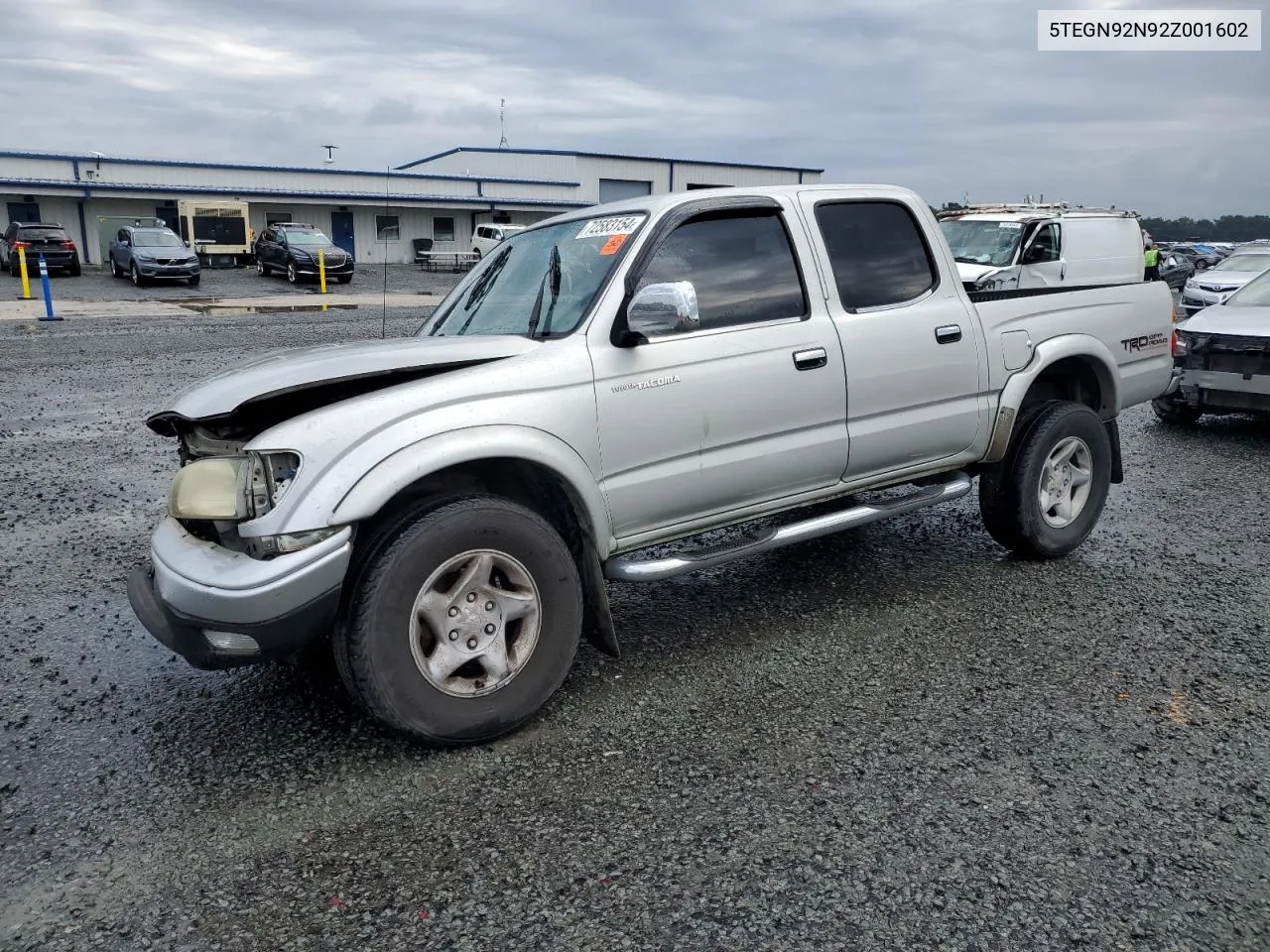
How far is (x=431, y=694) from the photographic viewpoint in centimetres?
345

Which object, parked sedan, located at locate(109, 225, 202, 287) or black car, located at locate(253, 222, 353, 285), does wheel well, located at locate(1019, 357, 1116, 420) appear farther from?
black car, located at locate(253, 222, 353, 285)

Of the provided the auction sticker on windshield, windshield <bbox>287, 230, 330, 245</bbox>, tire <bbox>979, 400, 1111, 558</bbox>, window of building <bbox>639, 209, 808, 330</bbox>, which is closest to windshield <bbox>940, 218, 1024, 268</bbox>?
tire <bbox>979, 400, 1111, 558</bbox>

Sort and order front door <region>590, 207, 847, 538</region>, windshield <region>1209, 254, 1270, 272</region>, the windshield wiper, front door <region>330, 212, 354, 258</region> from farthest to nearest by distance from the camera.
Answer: front door <region>330, 212, 354, 258</region> → windshield <region>1209, 254, 1270, 272</region> → the windshield wiper → front door <region>590, 207, 847, 538</region>

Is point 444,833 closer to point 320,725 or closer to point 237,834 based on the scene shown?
point 237,834

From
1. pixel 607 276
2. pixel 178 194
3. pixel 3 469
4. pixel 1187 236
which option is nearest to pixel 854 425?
pixel 607 276

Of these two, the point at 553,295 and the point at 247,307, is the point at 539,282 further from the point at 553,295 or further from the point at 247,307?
the point at 247,307

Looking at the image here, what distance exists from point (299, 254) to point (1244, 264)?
88.6 feet

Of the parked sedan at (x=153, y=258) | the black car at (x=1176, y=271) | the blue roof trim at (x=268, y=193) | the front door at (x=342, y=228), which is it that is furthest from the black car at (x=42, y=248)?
the black car at (x=1176, y=271)

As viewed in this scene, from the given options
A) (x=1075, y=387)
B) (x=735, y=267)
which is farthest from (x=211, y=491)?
(x=1075, y=387)

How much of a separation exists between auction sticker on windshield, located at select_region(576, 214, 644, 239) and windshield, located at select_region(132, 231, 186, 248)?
1205 inches

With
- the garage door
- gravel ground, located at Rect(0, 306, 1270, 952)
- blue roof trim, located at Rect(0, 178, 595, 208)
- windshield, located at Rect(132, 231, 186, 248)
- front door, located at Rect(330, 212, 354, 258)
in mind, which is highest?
the garage door

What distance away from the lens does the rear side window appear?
4703 mm

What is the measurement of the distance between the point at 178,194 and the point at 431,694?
152 feet

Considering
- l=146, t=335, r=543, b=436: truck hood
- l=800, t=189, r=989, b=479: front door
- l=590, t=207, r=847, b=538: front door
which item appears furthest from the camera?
l=800, t=189, r=989, b=479: front door
